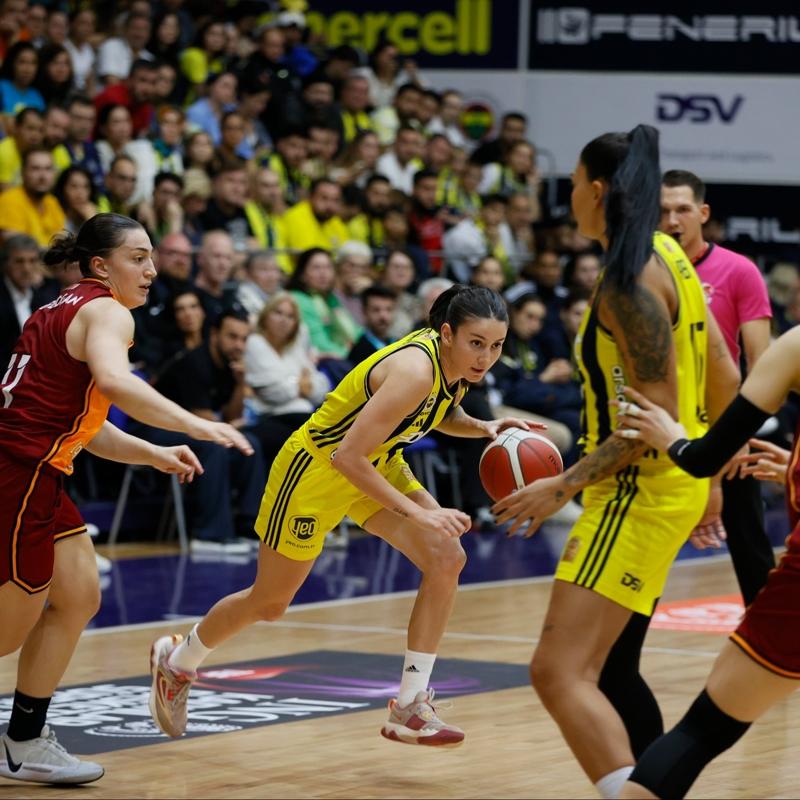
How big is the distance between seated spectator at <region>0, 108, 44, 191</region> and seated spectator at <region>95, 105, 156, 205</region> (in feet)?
2.24

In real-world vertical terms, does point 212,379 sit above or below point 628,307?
below

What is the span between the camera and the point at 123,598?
9305 mm

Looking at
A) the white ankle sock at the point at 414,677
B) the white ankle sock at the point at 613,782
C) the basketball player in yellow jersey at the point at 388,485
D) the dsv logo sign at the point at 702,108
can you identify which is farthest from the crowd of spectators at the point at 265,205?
the white ankle sock at the point at 613,782

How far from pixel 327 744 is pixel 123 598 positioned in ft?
11.5

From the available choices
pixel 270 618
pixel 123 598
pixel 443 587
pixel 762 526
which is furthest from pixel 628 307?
pixel 123 598

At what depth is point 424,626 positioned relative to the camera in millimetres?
5781

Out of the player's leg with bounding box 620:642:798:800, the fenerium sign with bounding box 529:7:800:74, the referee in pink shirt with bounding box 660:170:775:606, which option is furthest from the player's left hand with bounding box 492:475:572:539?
the fenerium sign with bounding box 529:7:800:74

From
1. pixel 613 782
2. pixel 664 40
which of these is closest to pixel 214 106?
pixel 664 40

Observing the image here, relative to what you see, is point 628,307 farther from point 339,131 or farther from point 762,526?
point 339,131

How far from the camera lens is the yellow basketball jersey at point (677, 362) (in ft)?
14.2

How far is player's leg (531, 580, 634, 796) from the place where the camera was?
4.20 m

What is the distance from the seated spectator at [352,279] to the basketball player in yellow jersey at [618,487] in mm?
8792

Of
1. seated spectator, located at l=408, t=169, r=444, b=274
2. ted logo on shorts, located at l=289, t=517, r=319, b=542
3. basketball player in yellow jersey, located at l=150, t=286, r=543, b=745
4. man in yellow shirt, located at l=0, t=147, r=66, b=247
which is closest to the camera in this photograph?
basketball player in yellow jersey, located at l=150, t=286, r=543, b=745

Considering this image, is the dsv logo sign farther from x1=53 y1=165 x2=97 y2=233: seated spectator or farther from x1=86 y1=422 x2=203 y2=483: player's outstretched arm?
x1=86 y1=422 x2=203 y2=483: player's outstretched arm
